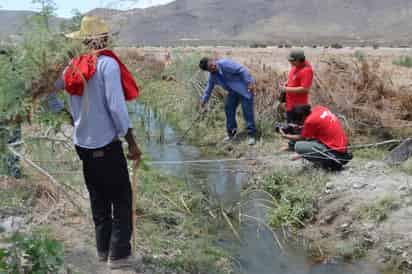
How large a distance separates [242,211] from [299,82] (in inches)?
80.5

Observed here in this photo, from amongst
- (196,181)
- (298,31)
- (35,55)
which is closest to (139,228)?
(35,55)

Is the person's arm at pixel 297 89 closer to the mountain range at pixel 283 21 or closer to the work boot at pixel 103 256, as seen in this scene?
the work boot at pixel 103 256

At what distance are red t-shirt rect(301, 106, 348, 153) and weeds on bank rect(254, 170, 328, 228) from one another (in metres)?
0.42

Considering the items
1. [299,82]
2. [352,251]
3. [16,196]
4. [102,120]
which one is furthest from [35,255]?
[299,82]

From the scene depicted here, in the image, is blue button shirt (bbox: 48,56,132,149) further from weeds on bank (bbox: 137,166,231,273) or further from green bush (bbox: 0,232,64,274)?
weeds on bank (bbox: 137,166,231,273)

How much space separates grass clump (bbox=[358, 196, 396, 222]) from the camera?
19.5ft

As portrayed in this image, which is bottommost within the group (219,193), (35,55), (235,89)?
(219,193)

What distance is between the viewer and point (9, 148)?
443 cm

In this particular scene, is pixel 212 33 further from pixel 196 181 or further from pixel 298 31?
pixel 196 181

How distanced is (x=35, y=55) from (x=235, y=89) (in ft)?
18.3

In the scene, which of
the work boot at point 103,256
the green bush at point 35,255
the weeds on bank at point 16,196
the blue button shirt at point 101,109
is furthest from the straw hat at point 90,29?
the weeds on bank at point 16,196

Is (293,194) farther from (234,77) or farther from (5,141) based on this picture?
(5,141)

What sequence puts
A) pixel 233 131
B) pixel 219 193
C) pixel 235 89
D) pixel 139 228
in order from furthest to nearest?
1. pixel 233 131
2. pixel 235 89
3. pixel 219 193
4. pixel 139 228

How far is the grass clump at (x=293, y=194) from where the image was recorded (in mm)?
6570
